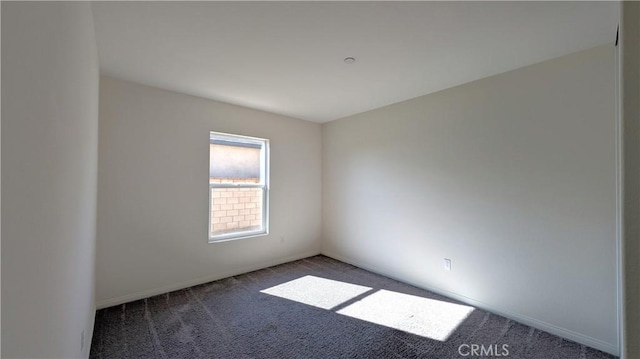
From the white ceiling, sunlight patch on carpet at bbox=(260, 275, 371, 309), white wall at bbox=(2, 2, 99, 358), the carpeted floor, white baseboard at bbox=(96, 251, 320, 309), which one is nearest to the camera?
white wall at bbox=(2, 2, 99, 358)

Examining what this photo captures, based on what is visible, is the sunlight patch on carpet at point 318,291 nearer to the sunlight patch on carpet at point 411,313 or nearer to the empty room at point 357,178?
the empty room at point 357,178

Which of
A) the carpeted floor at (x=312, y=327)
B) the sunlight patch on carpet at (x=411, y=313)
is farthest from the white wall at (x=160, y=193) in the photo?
the sunlight patch on carpet at (x=411, y=313)

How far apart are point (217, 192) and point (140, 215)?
0.94 metres

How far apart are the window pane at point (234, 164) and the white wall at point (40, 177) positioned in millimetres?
2168

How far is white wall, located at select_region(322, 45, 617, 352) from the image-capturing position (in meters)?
2.19

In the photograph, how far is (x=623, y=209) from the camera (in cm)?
87

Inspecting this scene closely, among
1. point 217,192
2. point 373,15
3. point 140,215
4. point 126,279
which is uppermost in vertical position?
point 373,15

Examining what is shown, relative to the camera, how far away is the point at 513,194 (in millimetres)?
2615

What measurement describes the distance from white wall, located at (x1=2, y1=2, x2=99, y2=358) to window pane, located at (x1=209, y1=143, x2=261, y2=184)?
7.11ft

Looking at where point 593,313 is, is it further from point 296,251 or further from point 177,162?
point 177,162

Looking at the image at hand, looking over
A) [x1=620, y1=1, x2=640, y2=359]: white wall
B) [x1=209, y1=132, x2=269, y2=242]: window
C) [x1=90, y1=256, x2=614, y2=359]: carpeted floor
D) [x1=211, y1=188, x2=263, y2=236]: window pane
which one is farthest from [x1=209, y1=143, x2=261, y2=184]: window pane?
[x1=620, y1=1, x2=640, y2=359]: white wall

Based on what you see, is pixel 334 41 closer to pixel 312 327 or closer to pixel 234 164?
pixel 234 164

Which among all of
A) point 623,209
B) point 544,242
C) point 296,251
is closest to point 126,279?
point 296,251

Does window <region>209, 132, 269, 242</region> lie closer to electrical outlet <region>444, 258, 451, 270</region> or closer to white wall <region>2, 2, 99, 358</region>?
white wall <region>2, 2, 99, 358</region>
